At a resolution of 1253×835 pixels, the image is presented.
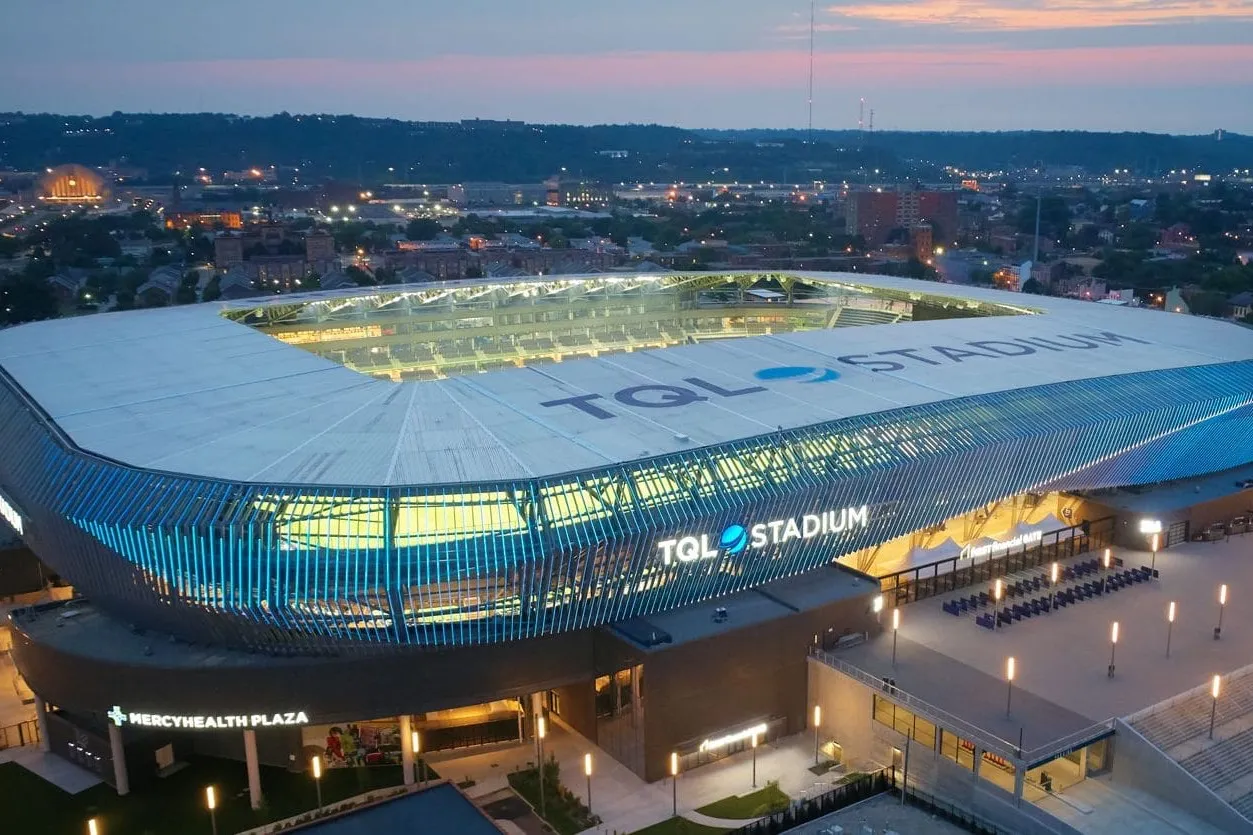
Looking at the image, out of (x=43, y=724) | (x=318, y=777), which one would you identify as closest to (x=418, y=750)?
(x=318, y=777)

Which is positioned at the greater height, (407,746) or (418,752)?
(407,746)

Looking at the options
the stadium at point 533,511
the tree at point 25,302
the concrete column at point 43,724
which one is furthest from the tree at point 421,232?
the concrete column at point 43,724

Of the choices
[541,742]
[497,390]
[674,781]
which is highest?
[497,390]

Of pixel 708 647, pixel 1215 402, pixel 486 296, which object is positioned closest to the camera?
pixel 708 647

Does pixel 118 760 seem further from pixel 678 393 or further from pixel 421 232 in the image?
pixel 421 232

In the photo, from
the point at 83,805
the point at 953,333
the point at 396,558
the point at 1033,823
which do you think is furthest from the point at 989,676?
the point at 83,805

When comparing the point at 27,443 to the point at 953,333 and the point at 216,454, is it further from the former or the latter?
the point at 953,333

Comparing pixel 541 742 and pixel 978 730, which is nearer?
pixel 978 730
